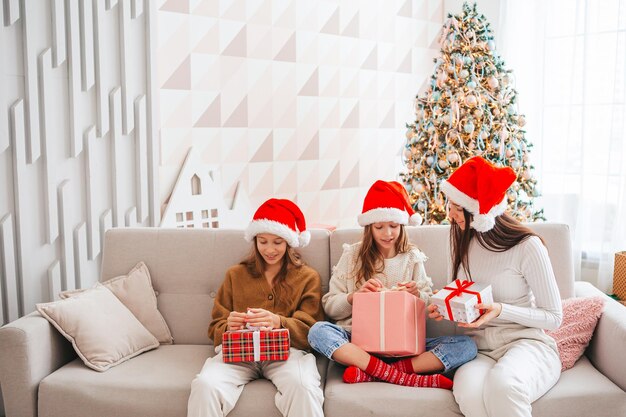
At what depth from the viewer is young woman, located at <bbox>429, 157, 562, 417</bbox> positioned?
2.22 m

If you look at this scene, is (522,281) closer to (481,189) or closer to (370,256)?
(481,189)

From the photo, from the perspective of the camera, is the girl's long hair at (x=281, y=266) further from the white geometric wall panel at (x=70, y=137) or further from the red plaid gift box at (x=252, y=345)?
the white geometric wall panel at (x=70, y=137)

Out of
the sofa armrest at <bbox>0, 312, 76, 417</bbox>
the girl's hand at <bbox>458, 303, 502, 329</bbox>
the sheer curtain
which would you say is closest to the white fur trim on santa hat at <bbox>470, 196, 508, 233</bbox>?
the girl's hand at <bbox>458, 303, 502, 329</bbox>

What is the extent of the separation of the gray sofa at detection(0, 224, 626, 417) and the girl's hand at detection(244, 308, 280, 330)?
0.20 metres

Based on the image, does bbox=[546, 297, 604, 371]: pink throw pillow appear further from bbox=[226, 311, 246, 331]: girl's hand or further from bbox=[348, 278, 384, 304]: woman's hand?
bbox=[226, 311, 246, 331]: girl's hand

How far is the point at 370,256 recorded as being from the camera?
2.63 meters

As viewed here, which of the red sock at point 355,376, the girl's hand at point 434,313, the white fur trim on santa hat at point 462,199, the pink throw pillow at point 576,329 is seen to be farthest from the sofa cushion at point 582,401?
the white fur trim on santa hat at point 462,199

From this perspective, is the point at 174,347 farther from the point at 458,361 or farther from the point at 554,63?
the point at 554,63

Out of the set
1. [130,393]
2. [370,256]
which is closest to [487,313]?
[370,256]

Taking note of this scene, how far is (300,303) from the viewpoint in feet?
8.57

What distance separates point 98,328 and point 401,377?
113 cm

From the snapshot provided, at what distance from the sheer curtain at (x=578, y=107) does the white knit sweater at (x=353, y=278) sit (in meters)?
2.30

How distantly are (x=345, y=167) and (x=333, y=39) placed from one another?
36.1 inches

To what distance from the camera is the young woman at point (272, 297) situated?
237 cm
